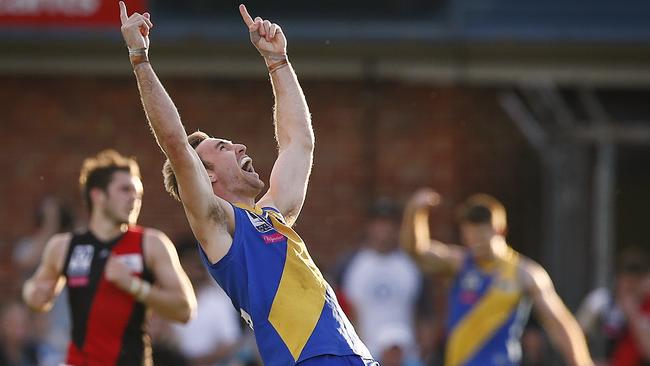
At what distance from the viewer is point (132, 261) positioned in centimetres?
841

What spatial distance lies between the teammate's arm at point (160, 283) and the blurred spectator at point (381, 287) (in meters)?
3.56

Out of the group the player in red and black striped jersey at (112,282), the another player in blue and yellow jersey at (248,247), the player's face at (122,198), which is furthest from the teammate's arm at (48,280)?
the another player in blue and yellow jersey at (248,247)

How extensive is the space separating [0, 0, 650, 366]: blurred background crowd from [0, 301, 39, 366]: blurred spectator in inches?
38.0

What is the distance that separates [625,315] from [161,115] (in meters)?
6.59

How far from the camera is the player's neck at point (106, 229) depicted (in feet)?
28.1

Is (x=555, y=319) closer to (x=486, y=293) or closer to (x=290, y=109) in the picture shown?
(x=486, y=293)

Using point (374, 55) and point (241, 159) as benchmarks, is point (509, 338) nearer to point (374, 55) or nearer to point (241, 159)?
point (374, 55)

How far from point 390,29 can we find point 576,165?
6.80ft

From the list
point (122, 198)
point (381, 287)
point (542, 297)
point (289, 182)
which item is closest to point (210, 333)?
point (381, 287)

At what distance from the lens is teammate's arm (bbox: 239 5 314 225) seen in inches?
272

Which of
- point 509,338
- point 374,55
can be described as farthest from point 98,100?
point 509,338

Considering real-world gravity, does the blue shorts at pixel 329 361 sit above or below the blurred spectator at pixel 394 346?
above

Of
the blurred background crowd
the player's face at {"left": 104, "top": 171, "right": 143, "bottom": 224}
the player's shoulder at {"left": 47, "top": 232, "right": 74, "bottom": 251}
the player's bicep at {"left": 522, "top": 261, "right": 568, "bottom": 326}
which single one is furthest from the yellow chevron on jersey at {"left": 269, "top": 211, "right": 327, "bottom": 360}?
the blurred background crowd

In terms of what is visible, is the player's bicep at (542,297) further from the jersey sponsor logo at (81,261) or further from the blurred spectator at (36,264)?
the jersey sponsor logo at (81,261)
